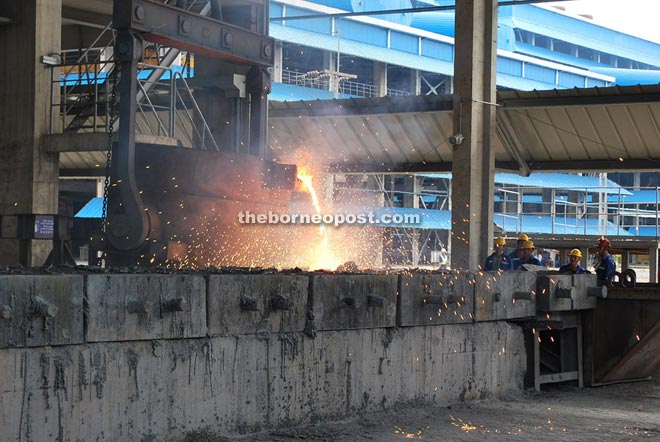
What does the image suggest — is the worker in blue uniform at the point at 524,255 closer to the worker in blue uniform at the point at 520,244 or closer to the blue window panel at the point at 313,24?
the worker in blue uniform at the point at 520,244

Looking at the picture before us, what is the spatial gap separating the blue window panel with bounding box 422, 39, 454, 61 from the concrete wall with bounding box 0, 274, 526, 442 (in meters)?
36.0

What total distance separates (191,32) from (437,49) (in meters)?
34.6

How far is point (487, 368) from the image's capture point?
7.99 m

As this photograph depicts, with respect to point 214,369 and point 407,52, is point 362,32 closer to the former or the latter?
point 407,52

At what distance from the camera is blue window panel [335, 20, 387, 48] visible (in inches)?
1513

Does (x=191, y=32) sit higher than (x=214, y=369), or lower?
higher

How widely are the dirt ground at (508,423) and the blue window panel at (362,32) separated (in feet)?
103

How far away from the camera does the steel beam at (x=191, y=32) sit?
8.74m

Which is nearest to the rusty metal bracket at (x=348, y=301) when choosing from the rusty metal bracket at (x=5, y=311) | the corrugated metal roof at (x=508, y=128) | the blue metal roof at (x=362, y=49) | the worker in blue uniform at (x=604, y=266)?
the rusty metal bracket at (x=5, y=311)

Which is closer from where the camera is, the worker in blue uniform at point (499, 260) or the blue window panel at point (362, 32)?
the worker in blue uniform at point (499, 260)

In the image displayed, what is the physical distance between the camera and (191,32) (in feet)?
31.5

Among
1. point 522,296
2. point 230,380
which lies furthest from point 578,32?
point 230,380

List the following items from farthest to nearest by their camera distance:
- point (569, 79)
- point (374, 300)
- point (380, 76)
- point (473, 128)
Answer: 1. point (569, 79)
2. point (380, 76)
3. point (473, 128)
4. point (374, 300)
